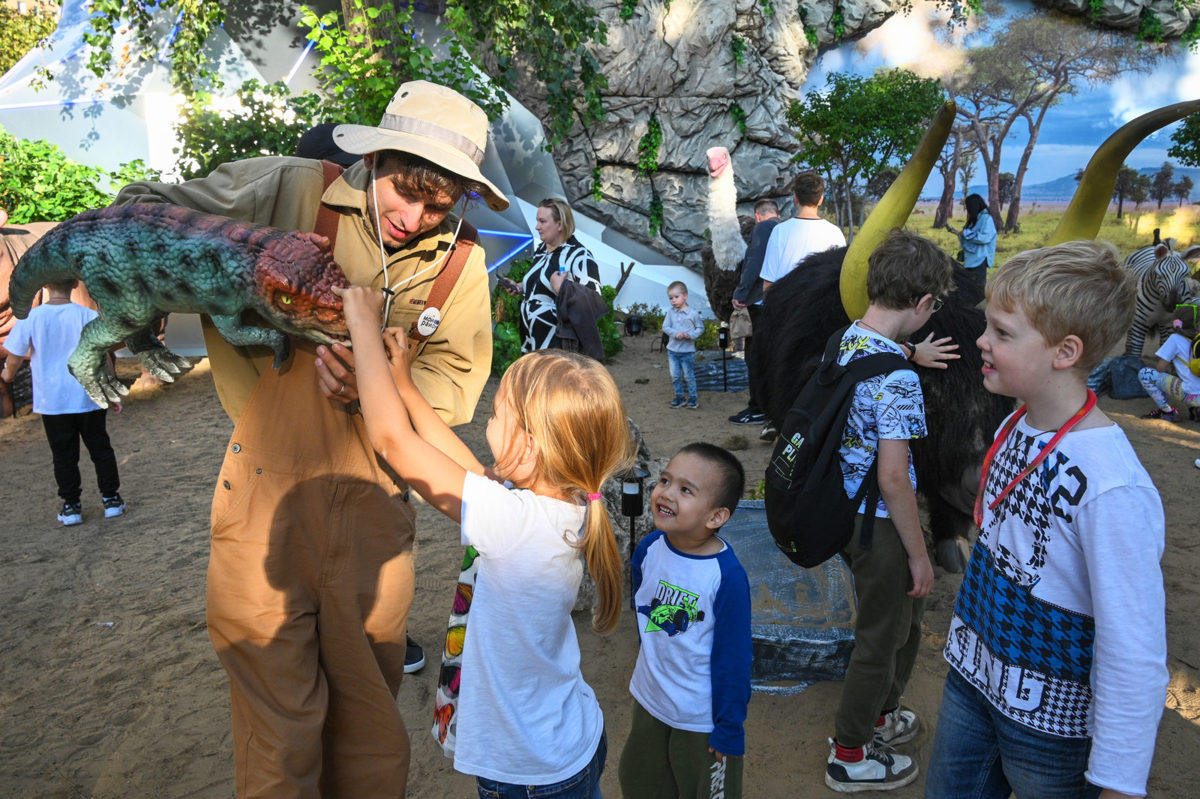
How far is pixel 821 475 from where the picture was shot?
7.64 feet

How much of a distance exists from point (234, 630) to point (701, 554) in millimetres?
1318

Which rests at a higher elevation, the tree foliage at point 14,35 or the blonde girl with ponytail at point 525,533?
the tree foliage at point 14,35

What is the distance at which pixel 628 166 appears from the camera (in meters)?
15.3

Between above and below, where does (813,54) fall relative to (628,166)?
above

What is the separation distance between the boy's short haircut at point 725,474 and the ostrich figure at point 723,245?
614 centimetres

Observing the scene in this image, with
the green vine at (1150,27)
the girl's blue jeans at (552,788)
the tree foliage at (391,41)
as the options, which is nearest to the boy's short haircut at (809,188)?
the tree foliage at (391,41)

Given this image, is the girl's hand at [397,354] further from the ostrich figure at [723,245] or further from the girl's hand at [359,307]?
the ostrich figure at [723,245]

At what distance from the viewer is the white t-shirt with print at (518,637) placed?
1676mm

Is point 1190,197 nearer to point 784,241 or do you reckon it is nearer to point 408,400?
point 784,241

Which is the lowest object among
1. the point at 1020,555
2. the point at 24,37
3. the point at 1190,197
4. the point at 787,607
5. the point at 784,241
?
the point at 787,607

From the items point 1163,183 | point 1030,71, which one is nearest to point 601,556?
point 1030,71

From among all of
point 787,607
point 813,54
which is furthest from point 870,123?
point 787,607

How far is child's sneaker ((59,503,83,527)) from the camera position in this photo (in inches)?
211

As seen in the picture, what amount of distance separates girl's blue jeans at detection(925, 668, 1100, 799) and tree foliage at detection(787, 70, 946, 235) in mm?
12444
